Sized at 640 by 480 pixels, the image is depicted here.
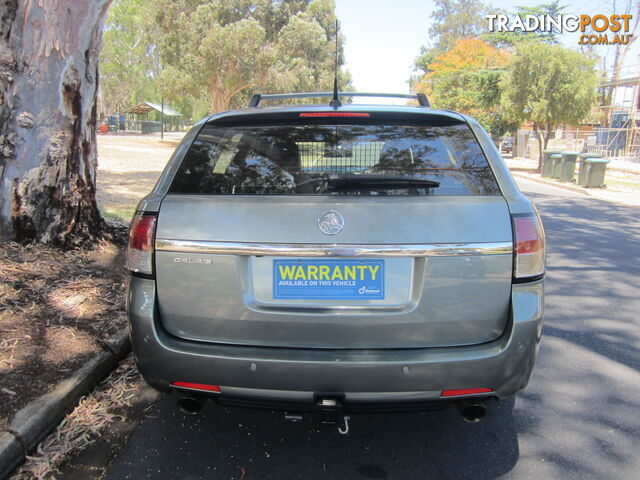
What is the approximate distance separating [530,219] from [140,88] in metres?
69.7

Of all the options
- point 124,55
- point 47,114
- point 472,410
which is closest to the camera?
point 472,410

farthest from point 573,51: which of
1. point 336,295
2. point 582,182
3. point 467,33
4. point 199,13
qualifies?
point 467,33

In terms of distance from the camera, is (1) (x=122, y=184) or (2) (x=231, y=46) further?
(2) (x=231, y=46)

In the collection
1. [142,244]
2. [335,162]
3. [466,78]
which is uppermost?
[466,78]

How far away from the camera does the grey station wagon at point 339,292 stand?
2156 mm

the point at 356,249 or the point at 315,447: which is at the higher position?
the point at 356,249

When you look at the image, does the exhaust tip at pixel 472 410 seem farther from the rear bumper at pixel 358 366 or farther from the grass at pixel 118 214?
the grass at pixel 118 214

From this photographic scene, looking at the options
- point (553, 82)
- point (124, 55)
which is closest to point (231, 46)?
point (553, 82)

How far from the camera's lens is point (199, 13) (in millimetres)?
31984

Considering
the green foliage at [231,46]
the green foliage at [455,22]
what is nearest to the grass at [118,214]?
the green foliage at [231,46]

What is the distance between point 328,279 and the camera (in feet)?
7.15

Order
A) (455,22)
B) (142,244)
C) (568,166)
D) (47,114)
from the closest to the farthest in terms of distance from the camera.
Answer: (142,244), (47,114), (568,166), (455,22)

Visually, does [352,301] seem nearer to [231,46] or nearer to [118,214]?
[118,214]

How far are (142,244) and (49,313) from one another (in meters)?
1.99
